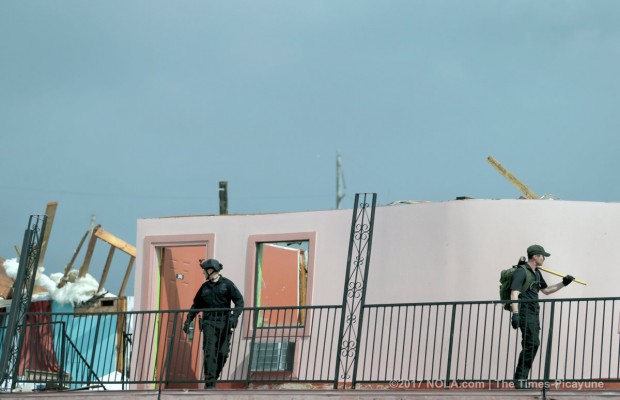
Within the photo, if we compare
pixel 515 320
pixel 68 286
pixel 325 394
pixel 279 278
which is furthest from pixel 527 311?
pixel 68 286

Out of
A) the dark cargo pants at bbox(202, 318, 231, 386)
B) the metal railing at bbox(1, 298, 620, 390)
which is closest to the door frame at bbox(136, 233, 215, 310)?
the metal railing at bbox(1, 298, 620, 390)

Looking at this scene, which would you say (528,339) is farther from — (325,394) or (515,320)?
(325,394)

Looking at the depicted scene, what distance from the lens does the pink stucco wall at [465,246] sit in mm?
17172

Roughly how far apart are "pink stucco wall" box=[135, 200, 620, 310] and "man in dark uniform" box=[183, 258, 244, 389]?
114 inches

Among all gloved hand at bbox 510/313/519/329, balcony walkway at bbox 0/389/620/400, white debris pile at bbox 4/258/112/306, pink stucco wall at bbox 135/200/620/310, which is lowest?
balcony walkway at bbox 0/389/620/400

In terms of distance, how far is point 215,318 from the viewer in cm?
1545

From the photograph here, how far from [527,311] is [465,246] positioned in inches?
136

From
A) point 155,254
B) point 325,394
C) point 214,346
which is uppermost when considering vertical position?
point 155,254

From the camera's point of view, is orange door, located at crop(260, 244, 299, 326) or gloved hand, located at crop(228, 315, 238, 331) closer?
gloved hand, located at crop(228, 315, 238, 331)

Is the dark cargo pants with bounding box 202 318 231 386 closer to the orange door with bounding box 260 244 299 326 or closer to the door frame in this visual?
the orange door with bounding box 260 244 299 326

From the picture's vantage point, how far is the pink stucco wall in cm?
1717

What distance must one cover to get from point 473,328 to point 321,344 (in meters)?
2.38

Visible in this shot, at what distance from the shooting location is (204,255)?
1981 cm

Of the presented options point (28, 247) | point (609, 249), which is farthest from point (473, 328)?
point (28, 247)
